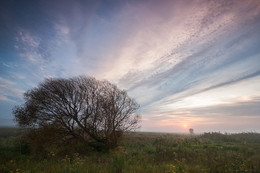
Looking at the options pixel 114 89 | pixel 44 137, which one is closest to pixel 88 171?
pixel 44 137

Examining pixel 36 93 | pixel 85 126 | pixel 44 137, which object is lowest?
pixel 44 137

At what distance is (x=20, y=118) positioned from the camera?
10086 mm

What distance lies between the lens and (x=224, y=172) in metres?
5.90

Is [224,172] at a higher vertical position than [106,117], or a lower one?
lower

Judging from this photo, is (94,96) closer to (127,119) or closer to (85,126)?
(85,126)

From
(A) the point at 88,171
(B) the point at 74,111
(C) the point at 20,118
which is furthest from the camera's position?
(B) the point at 74,111

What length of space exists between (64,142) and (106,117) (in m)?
3.78

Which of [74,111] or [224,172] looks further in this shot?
[74,111]

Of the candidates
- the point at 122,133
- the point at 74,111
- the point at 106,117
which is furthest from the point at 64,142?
the point at 122,133

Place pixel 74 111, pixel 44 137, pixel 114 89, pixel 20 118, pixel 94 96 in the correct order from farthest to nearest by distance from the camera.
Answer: pixel 114 89 → pixel 94 96 → pixel 74 111 → pixel 20 118 → pixel 44 137

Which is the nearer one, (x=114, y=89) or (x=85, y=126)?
(x=85, y=126)

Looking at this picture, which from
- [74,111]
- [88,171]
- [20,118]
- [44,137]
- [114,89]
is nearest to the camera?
[88,171]

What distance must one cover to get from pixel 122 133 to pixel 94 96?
14.2 ft

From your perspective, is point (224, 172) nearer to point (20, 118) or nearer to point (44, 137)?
point (44, 137)
